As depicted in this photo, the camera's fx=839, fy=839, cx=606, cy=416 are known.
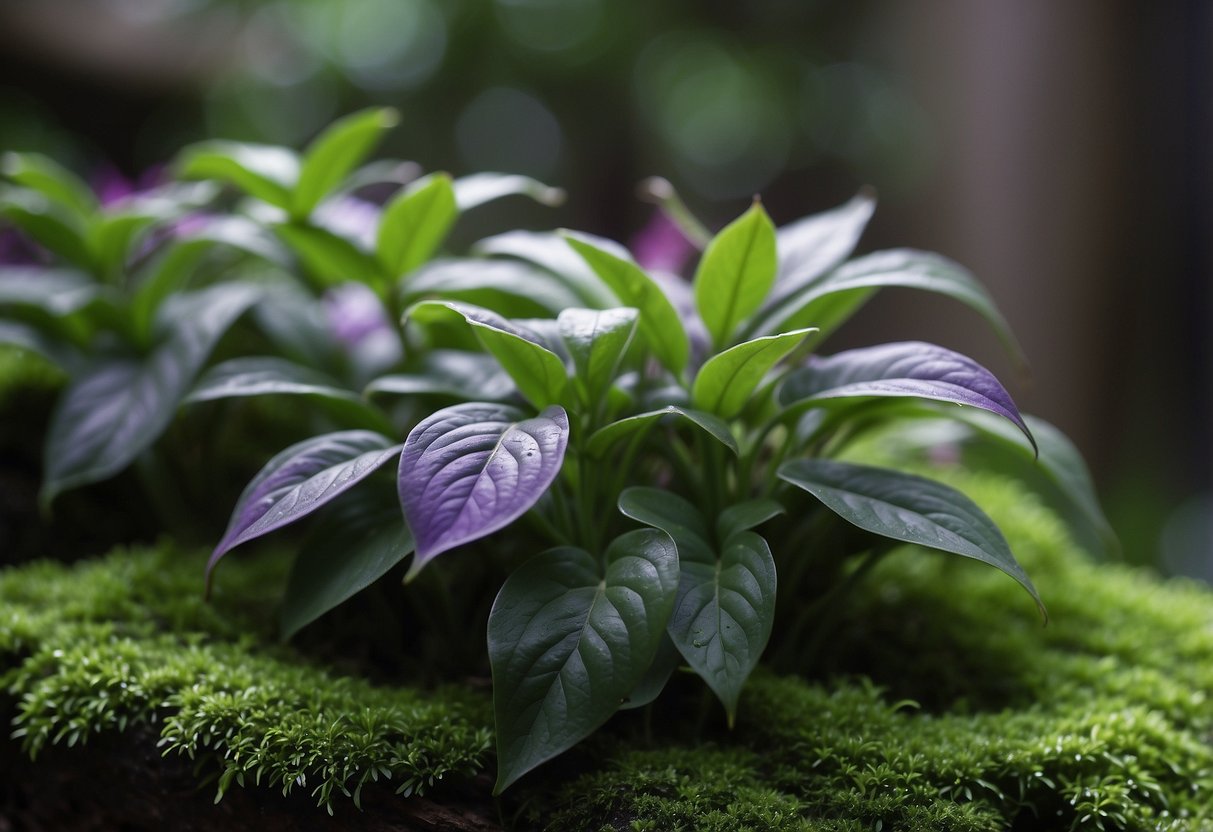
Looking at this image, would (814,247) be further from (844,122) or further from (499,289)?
(844,122)

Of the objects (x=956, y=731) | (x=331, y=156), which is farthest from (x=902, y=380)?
(x=331, y=156)

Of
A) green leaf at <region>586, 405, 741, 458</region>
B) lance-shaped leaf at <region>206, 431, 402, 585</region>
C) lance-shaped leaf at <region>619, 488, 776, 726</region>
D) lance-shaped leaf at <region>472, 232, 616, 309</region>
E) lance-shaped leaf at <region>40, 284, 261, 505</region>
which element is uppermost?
lance-shaped leaf at <region>472, 232, 616, 309</region>

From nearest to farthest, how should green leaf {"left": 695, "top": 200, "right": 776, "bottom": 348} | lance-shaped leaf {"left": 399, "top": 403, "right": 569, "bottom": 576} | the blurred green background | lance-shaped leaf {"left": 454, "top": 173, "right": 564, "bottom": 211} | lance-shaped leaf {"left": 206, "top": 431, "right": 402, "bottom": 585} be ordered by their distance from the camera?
lance-shaped leaf {"left": 399, "top": 403, "right": 569, "bottom": 576} < lance-shaped leaf {"left": 206, "top": 431, "right": 402, "bottom": 585} < green leaf {"left": 695, "top": 200, "right": 776, "bottom": 348} < lance-shaped leaf {"left": 454, "top": 173, "right": 564, "bottom": 211} < the blurred green background

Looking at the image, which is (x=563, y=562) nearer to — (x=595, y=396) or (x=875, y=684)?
(x=595, y=396)

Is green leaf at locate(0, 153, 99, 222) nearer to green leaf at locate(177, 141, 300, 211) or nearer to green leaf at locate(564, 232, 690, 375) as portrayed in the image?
green leaf at locate(177, 141, 300, 211)

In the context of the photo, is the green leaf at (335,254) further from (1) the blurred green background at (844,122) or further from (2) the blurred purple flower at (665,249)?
(1) the blurred green background at (844,122)

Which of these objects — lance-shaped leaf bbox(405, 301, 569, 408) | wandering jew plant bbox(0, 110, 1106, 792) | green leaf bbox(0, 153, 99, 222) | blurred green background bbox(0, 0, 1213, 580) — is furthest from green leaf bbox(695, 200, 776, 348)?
blurred green background bbox(0, 0, 1213, 580)

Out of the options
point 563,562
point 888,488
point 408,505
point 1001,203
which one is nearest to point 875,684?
point 888,488
